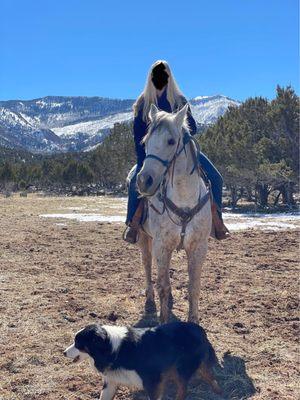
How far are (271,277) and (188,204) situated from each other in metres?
4.19

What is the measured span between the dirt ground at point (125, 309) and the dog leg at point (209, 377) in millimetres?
81

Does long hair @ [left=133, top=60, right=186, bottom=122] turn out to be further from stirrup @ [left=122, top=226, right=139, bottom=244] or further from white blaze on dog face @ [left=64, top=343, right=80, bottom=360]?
white blaze on dog face @ [left=64, top=343, right=80, bottom=360]

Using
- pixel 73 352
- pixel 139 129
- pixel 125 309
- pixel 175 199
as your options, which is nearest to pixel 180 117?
pixel 175 199

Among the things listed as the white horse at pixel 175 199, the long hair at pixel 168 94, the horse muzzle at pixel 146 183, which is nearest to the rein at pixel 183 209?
the white horse at pixel 175 199

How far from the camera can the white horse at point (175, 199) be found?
425cm

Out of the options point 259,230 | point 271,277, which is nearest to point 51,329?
point 271,277

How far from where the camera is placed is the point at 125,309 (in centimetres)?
646

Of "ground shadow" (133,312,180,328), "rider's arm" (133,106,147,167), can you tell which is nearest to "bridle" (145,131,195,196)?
"rider's arm" (133,106,147,167)

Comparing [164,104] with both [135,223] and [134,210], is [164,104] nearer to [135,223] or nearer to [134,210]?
[134,210]

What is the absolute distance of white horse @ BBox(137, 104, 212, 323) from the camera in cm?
425

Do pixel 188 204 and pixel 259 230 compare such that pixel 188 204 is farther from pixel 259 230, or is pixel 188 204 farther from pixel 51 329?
pixel 259 230

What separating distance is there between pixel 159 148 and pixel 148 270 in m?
3.24

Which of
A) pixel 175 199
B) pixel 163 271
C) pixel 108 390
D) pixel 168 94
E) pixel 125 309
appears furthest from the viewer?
pixel 125 309

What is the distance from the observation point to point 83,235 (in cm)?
1430
